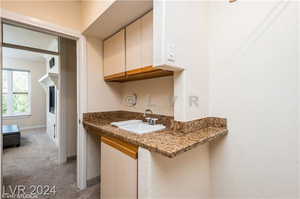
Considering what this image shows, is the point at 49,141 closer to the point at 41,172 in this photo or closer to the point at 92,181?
the point at 41,172

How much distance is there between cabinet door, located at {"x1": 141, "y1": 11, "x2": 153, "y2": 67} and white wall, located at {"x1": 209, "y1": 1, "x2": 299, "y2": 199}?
1.94 ft

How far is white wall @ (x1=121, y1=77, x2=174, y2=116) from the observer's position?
1.62 metres

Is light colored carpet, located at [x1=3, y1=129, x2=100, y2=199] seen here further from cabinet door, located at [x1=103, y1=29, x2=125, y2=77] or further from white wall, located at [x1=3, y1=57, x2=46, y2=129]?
white wall, located at [x1=3, y1=57, x2=46, y2=129]

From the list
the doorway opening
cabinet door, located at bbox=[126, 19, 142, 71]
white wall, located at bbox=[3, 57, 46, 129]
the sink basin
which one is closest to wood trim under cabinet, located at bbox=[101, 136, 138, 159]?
the sink basin

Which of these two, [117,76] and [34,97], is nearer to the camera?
[117,76]

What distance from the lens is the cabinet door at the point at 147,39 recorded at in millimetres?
1336

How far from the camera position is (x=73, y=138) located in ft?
8.50

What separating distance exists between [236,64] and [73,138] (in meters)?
2.72

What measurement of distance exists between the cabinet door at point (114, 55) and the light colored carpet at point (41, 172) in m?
1.48

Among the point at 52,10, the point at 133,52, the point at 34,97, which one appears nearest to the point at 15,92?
the point at 34,97

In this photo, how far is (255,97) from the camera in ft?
3.68

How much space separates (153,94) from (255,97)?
1.03 m

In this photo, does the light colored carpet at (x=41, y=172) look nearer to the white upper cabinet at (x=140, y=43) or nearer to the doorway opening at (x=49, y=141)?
the doorway opening at (x=49, y=141)

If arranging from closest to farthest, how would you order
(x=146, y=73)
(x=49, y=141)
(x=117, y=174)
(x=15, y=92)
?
1. (x=117, y=174)
2. (x=146, y=73)
3. (x=49, y=141)
4. (x=15, y=92)
